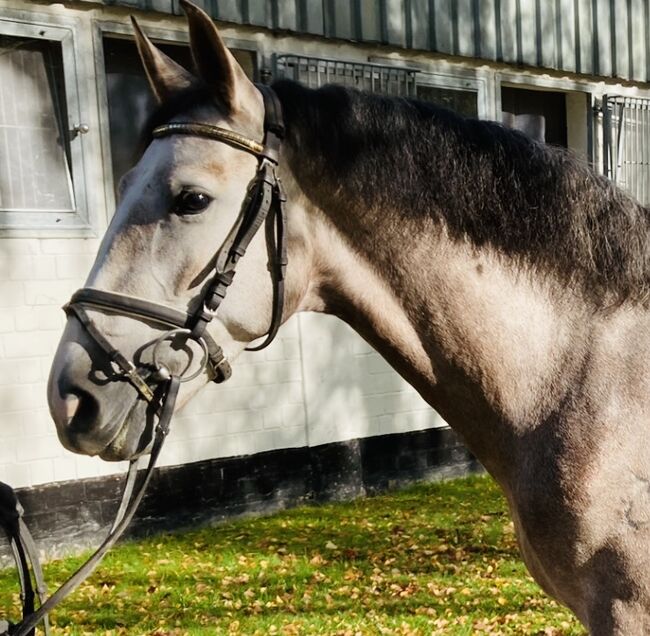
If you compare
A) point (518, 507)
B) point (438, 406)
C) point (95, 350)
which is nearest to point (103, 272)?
point (95, 350)

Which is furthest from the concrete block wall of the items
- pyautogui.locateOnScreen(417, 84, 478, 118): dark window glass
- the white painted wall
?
pyautogui.locateOnScreen(417, 84, 478, 118): dark window glass

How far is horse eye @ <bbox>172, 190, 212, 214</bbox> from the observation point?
204 centimetres

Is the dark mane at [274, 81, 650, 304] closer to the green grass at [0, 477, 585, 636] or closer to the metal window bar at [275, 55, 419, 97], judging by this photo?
the green grass at [0, 477, 585, 636]

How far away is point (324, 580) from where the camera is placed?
5.17 m

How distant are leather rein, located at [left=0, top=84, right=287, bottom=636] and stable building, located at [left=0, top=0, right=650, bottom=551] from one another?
3.28 meters

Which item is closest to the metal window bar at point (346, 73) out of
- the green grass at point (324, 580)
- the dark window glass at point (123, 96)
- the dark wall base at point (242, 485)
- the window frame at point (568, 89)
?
the dark window glass at point (123, 96)

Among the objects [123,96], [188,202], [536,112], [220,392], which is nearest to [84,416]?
[188,202]

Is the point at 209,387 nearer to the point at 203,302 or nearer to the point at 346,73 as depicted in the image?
the point at 346,73

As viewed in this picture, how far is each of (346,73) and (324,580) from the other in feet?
13.7

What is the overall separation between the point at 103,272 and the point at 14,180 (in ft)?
13.0

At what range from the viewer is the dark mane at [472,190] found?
7.29 feet

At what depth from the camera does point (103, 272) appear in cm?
204

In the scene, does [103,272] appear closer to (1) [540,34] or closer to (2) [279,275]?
(2) [279,275]

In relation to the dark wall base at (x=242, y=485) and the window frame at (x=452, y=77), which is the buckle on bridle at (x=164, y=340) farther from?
the window frame at (x=452, y=77)
